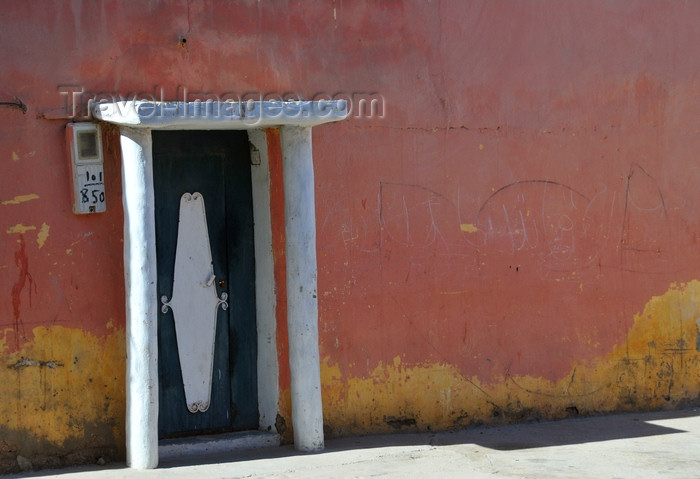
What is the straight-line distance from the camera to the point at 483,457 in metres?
6.75

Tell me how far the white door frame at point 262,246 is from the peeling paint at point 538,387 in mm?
402

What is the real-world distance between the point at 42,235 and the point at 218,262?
125 cm

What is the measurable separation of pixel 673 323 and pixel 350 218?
2969 millimetres

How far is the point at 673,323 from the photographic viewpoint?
824cm

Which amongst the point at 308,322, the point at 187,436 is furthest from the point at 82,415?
the point at 308,322

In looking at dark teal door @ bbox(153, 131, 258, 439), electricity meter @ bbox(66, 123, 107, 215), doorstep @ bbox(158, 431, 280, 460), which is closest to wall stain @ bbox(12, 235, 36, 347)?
electricity meter @ bbox(66, 123, 107, 215)

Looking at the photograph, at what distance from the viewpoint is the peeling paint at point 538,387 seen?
723cm

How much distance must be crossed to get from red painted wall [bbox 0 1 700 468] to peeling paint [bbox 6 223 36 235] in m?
0.01

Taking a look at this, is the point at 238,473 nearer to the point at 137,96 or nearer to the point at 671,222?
the point at 137,96

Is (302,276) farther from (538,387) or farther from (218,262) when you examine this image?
(538,387)

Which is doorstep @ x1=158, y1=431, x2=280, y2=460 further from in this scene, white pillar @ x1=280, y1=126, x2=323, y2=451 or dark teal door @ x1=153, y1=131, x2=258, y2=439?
white pillar @ x1=280, y1=126, x2=323, y2=451

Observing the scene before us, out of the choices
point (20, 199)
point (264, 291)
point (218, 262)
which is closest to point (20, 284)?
point (20, 199)

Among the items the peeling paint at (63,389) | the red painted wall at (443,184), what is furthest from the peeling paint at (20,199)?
the peeling paint at (63,389)

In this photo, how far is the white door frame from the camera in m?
6.17
